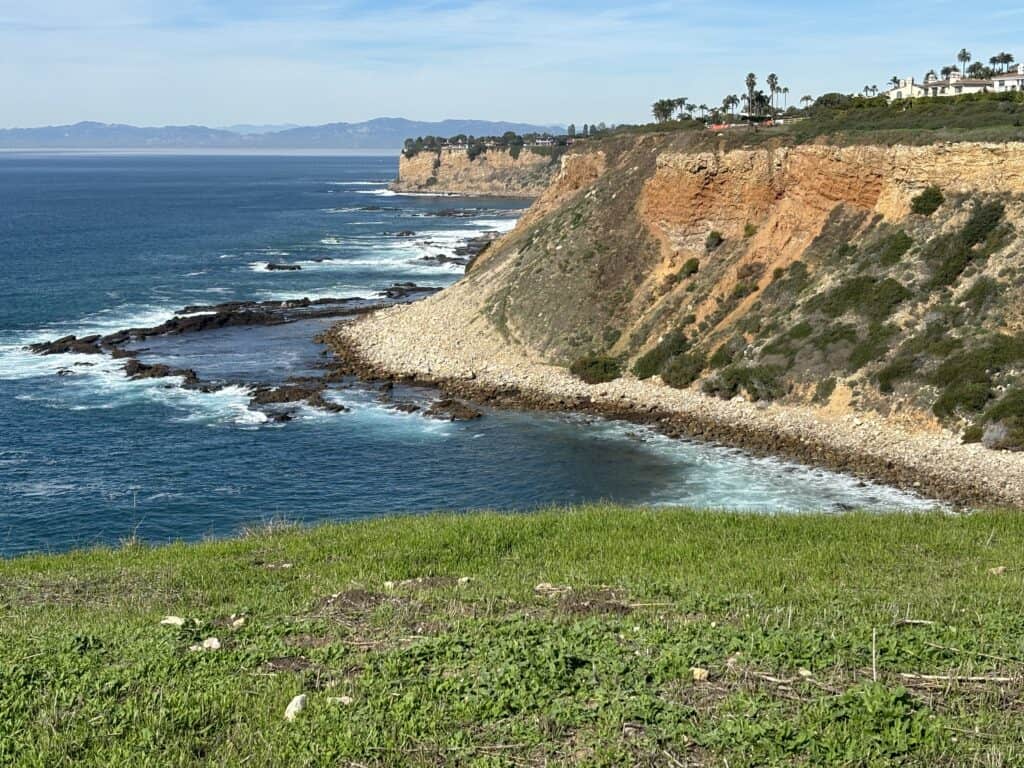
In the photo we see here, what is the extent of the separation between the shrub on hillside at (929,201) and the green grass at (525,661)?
3282 centimetres

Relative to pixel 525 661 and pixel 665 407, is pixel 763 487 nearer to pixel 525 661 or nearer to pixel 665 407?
pixel 665 407

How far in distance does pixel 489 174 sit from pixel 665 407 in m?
152

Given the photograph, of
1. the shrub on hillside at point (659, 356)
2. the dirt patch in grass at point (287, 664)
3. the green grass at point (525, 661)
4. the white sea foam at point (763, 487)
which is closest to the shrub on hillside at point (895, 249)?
the shrub on hillside at point (659, 356)

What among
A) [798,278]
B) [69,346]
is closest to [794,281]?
[798,278]

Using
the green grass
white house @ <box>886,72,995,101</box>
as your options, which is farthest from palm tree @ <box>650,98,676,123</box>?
the green grass

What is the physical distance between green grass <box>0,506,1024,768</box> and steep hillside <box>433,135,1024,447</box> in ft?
83.4

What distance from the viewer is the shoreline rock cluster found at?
3378 cm

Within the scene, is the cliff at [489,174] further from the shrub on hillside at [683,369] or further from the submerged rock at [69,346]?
the shrub on hillside at [683,369]

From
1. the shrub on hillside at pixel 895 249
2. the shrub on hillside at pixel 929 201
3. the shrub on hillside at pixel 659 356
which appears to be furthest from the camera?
the shrub on hillside at pixel 659 356

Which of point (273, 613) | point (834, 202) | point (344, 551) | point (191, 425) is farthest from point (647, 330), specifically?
point (273, 613)

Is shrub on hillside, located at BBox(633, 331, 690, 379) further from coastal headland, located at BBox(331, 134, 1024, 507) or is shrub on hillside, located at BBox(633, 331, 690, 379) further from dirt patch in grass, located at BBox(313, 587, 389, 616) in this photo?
dirt patch in grass, located at BBox(313, 587, 389, 616)

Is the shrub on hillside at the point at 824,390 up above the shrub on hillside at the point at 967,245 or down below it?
below

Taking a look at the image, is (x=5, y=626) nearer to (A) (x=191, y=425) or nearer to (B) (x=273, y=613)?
(B) (x=273, y=613)

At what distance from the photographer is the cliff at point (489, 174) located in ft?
602
